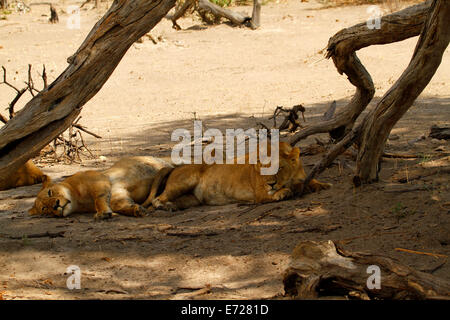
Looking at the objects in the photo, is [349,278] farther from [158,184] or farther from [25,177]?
[25,177]

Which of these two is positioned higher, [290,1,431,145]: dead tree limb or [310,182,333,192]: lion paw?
[290,1,431,145]: dead tree limb

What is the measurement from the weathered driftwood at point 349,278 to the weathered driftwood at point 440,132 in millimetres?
4367

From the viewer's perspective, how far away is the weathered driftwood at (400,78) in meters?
5.36

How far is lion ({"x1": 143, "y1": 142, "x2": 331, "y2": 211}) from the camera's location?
7047 mm

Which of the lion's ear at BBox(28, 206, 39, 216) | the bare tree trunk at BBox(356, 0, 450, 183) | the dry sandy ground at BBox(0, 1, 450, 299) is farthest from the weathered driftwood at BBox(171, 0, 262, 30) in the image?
the bare tree trunk at BBox(356, 0, 450, 183)

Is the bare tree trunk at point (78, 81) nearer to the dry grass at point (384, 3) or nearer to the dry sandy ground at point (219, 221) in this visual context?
the dry sandy ground at point (219, 221)

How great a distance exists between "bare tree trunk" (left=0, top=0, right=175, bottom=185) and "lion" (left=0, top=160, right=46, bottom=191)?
3.35m

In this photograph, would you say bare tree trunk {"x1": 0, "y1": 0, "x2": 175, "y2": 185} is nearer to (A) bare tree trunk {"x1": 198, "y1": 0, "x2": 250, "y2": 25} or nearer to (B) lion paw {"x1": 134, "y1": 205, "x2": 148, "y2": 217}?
(B) lion paw {"x1": 134, "y1": 205, "x2": 148, "y2": 217}

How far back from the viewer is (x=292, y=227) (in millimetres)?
6105

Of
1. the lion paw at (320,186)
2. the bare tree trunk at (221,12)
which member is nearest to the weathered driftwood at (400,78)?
the lion paw at (320,186)

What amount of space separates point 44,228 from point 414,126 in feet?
18.2

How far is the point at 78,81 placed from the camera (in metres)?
5.20

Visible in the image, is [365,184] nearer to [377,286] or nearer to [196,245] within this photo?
[196,245]

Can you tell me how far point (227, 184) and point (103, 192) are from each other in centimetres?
142
